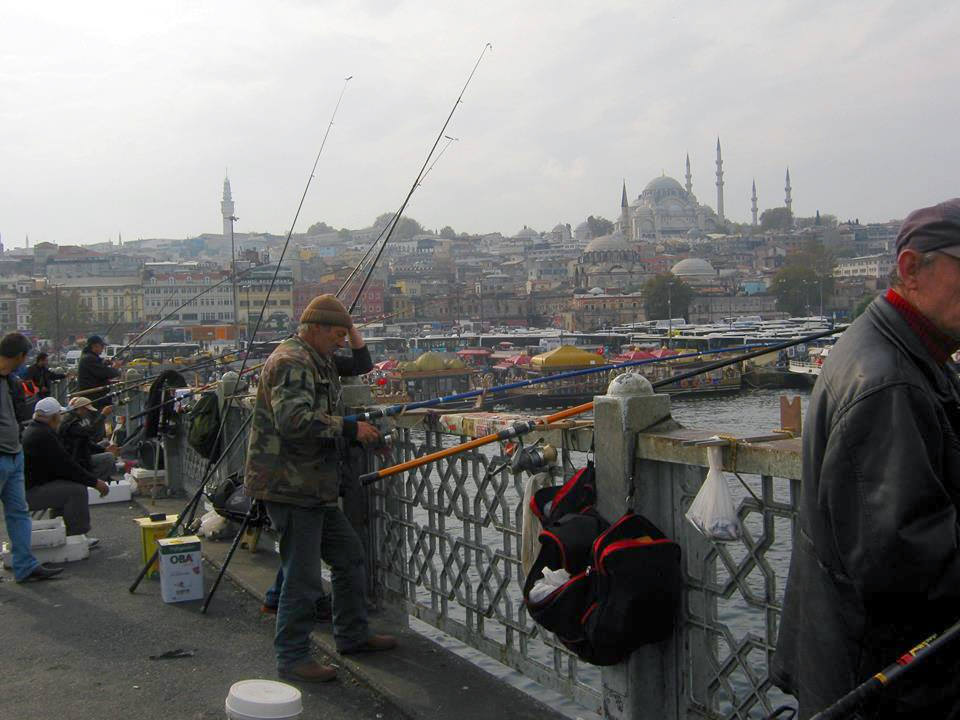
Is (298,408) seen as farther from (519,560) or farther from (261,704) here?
(261,704)

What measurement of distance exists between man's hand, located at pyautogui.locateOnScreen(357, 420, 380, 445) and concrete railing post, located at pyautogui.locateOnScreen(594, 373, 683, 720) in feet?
3.32

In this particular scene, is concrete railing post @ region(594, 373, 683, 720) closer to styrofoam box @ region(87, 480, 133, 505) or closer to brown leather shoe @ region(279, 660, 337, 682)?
brown leather shoe @ region(279, 660, 337, 682)

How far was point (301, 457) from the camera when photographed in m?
3.71

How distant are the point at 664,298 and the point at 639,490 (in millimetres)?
88824

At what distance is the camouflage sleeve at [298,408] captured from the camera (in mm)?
3553

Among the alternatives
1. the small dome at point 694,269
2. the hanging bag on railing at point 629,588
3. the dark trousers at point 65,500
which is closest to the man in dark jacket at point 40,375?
the dark trousers at point 65,500

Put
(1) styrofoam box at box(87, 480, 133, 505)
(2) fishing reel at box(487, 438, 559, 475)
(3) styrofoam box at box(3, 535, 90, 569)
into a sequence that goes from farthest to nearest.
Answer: (1) styrofoam box at box(87, 480, 133, 505) < (3) styrofoam box at box(3, 535, 90, 569) < (2) fishing reel at box(487, 438, 559, 475)

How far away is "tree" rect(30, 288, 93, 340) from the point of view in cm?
7125

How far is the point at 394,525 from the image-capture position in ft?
14.1

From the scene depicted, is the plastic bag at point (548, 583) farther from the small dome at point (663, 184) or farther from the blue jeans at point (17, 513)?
the small dome at point (663, 184)

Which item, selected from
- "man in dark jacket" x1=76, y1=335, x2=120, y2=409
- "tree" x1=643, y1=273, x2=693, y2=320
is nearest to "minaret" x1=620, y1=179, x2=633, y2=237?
"tree" x1=643, y1=273, x2=693, y2=320

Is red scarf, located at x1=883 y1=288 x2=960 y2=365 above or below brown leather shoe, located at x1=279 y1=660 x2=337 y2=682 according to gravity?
above

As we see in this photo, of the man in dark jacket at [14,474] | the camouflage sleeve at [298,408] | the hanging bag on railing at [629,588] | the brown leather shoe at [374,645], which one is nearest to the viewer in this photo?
the hanging bag on railing at [629,588]

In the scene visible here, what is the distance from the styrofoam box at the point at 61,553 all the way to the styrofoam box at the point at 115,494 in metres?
1.73
